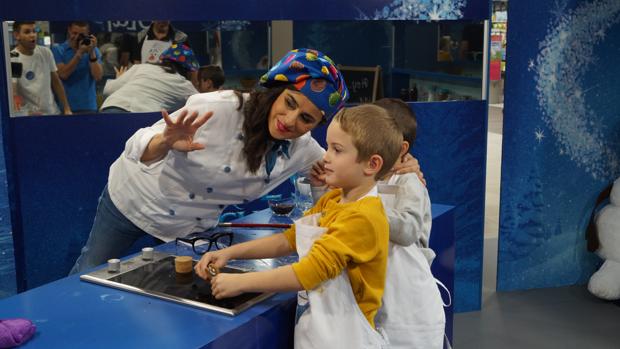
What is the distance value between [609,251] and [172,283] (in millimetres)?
3039

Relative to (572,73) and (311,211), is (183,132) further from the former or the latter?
(572,73)

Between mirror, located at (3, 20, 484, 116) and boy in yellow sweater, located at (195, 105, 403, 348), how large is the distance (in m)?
1.64

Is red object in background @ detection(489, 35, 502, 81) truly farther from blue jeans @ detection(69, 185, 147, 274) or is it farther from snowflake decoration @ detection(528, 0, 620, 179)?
blue jeans @ detection(69, 185, 147, 274)

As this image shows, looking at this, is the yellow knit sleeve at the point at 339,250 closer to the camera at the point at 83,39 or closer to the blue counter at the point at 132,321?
the blue counter at the point at 132,321

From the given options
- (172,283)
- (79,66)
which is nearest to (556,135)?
(79,66)

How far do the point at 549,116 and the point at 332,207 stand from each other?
261cm

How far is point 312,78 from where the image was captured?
2248 millimetres

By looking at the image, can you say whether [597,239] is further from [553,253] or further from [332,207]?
[332,207]

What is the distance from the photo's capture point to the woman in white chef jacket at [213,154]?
225 centimetres

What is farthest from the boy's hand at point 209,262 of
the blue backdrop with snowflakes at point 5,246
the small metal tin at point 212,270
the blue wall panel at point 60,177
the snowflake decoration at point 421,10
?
the snowflake decoration at point 421,10

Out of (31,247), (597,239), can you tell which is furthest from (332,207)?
(597,239)

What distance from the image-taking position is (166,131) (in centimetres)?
217

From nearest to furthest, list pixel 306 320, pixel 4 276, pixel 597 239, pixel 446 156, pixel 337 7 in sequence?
pixel 306 320
pixel 4 276
pixel 337 7
pixel 446 156
pixel 597 239

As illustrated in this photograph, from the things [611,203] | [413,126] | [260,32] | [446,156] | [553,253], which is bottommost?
[553,253]
